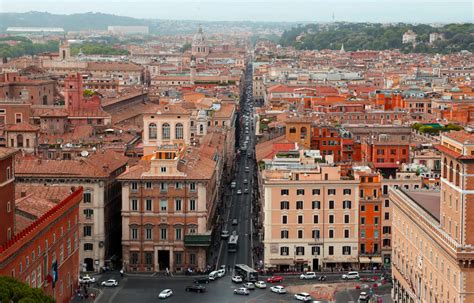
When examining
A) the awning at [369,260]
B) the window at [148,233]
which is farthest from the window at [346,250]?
the window at [148,233]

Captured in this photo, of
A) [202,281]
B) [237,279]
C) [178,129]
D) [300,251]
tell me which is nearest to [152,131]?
[178,129]

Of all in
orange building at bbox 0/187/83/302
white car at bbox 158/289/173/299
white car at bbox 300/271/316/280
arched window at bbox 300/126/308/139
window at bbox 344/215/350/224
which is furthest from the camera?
arched window at bbox 300/126/308/139

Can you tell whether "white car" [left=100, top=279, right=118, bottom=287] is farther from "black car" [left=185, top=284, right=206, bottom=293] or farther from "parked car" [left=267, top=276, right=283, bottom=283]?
"parked car" [left=267, top=276, right=283, bottom=283]

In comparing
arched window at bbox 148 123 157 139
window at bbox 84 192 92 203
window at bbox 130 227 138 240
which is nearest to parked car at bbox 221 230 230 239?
arched window at bbox 148 123 157 139

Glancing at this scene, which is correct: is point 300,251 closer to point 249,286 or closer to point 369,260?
point 369,260

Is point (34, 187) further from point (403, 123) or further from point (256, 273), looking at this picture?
point (403, 123)

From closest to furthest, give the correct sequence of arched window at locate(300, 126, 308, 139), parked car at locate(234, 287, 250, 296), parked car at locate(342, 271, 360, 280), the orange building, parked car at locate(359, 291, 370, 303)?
the orange building → parked car at locate(359, 291, 370, 303) → parked car at locate(234, 287, 250, 296) → parked car at locate(342, 271, 360, 280) → arched window at locate(300, 126, 308, 139)

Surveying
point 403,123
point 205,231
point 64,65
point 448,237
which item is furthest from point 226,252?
point 64,65

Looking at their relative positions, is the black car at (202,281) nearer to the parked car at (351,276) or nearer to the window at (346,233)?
the parked car at (351,276)
